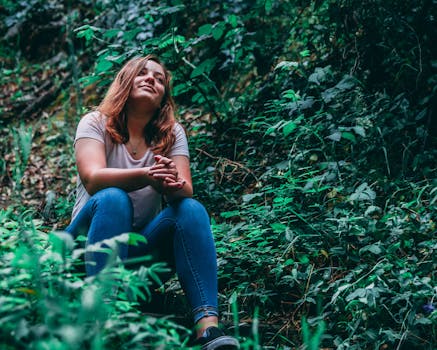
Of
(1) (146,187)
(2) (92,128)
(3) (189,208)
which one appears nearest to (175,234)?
(3) (189,208)

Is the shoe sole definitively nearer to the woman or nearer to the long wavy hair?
the woman

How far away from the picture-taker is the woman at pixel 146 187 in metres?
2.21

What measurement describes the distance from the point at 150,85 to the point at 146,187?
0.53 metres

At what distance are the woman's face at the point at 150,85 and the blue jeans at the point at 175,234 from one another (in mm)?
604

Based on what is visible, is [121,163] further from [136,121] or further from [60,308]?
[60,308]

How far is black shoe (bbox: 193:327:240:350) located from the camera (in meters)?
1.97

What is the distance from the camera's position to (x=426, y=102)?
3.25 metres

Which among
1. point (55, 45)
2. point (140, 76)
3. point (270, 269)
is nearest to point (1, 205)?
point (140, 76)

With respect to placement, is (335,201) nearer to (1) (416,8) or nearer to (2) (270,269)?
(2) (270,269)

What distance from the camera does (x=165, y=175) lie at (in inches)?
91.5

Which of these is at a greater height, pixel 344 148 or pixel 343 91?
pixel 343 91

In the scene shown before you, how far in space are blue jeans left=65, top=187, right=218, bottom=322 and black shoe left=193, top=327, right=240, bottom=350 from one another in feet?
0.39

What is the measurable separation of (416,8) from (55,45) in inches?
192

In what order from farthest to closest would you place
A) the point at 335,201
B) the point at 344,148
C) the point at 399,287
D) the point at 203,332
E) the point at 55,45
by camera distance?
the point at 55,45 < the point at 344,148 < the point at 335,201 < the point at 399,287 < the point at 203,332
